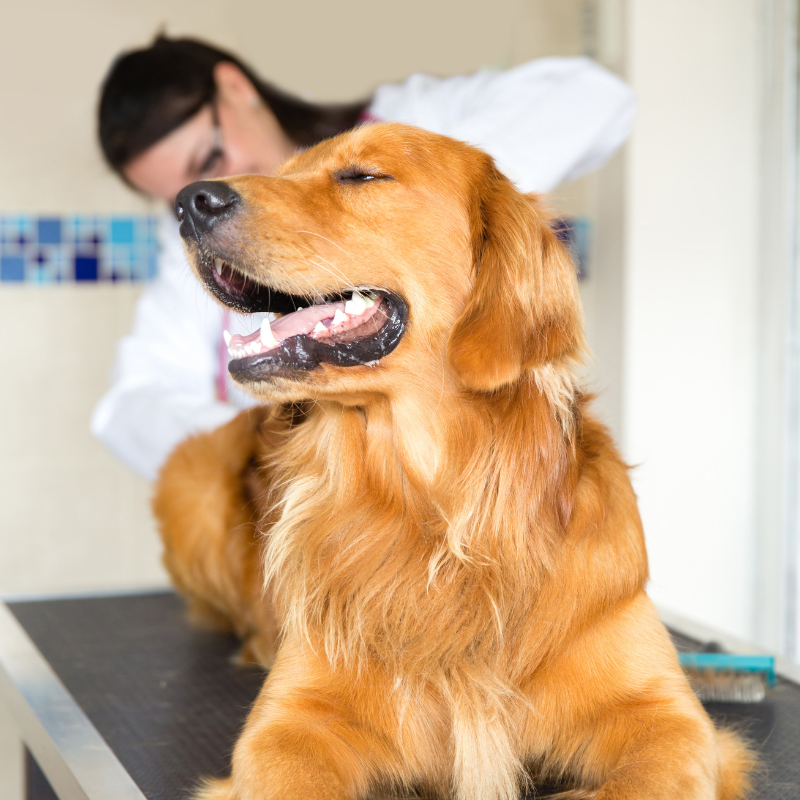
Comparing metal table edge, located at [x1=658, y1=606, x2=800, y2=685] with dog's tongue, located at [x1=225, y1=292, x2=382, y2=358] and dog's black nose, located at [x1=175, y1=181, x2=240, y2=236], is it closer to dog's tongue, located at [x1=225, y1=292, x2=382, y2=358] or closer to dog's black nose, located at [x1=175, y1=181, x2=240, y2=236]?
dog's tongue, located at [x1=225, y1=292, x2=382, y2=358]

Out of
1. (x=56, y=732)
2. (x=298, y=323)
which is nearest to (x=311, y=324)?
(x=298, y=323)

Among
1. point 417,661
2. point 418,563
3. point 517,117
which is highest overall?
point 517,117

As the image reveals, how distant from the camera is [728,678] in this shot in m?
1.39

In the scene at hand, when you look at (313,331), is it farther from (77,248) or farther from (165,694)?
(77,248)

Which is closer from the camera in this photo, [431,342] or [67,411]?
[431,342]

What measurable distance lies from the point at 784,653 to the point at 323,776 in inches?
101

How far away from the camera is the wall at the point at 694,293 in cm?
285

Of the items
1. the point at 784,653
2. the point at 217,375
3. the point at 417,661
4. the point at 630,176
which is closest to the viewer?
the point at 417,661

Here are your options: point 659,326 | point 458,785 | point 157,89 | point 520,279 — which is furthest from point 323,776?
point 659,326

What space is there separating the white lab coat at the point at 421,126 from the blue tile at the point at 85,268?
61 cm

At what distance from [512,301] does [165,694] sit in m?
0.84

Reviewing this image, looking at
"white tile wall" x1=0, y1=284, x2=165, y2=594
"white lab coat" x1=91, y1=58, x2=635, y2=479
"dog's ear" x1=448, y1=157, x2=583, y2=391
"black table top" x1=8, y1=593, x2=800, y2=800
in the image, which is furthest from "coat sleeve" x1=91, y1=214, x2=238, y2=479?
"dog's ear" x1=448, y1=157, x2=583, y2=391

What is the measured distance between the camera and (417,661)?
3.37 ft

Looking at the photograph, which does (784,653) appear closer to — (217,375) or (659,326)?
(659,326)
